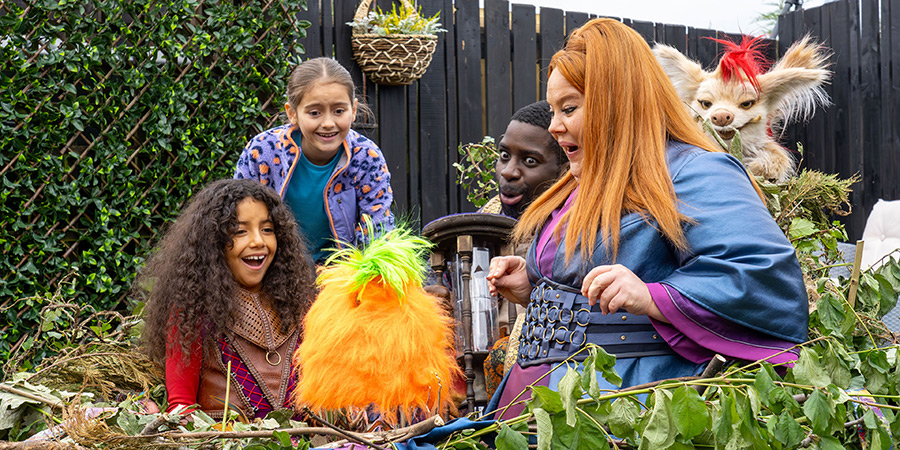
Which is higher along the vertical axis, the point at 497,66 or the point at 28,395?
the point at 497,66

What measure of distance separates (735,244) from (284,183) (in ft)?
7.09

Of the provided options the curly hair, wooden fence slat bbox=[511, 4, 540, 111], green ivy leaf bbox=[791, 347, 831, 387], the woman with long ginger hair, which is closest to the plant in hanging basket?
wooden fence slat bbox=[511, 4, 540, 111]

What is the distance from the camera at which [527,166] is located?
299cm

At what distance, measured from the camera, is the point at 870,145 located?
267 inches

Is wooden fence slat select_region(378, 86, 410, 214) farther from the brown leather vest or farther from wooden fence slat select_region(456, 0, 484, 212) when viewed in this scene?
the brown leather vest

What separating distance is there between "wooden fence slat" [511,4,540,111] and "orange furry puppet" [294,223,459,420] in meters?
4.00

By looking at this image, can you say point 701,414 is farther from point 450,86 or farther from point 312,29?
point 450,86

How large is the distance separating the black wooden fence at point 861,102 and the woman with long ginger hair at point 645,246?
535cm

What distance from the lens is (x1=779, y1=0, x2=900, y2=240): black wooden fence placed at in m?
6.60

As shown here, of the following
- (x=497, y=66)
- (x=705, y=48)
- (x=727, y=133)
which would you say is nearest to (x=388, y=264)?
(x=727, y=133)

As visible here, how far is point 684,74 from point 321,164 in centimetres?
179

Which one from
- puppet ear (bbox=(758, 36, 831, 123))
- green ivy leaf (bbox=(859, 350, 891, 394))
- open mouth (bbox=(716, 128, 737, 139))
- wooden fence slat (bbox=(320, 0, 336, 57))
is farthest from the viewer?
wooden fence slat (bbox=(320, 0, 336, 57))

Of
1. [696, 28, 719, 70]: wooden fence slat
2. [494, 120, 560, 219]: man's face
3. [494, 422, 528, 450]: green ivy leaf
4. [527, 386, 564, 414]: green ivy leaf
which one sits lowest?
[494, 422, 528, 450]: green ivy leaf

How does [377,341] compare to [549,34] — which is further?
[549,34]
